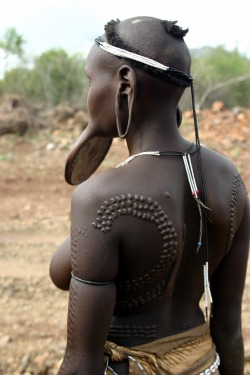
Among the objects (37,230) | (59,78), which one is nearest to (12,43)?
(59,78)

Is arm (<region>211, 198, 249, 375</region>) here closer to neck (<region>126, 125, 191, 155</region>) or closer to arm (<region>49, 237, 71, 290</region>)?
neck (<region>126, 125, 191, 155</region>)

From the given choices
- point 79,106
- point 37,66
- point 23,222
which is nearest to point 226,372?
point 23,222

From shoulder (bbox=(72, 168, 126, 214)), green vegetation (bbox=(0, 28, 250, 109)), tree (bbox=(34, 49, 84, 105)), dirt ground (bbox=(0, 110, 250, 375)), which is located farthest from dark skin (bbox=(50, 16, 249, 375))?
tree (bbox=(34, 49, 84, 105))

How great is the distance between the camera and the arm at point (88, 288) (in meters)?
1.25

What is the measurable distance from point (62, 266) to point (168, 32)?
623mm

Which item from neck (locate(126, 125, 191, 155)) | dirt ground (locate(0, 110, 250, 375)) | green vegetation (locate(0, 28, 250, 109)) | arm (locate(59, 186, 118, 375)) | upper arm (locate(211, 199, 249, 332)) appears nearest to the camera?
arm (locate(59, 186, 118, 375))

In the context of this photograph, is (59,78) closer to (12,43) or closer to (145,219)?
(12,43)

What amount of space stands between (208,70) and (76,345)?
17359mm

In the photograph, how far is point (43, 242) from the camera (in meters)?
6.07

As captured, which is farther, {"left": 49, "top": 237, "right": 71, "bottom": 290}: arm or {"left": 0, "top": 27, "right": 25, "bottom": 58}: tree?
{"left": 0, "top": 27, "right": 25, "bottom": 58}: tree

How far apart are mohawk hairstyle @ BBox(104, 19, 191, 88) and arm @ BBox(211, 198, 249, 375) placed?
16.4 inches

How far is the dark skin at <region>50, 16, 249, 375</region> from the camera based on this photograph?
4.13ft

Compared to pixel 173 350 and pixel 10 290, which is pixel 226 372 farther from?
pixel 10 290

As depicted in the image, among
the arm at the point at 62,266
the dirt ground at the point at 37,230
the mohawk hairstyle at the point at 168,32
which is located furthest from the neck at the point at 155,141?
the dirt ground at the point at 37,230
